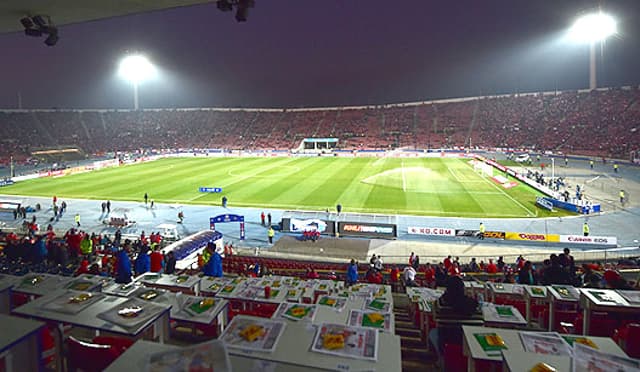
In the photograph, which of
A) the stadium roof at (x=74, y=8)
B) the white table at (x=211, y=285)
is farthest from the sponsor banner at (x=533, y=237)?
the stadium roof at (x=74, y=8)

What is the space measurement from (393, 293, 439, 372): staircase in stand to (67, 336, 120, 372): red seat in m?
3.35

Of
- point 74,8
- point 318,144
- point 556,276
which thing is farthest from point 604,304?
point 318,144

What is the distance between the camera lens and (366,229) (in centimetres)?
2208

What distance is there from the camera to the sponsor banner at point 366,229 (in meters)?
21.8

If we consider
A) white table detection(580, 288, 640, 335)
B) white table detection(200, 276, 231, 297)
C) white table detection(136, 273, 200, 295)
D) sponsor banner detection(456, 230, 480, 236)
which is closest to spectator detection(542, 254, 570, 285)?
white table detection(580, 288, 640, 335)

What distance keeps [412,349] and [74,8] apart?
11263 millimetres

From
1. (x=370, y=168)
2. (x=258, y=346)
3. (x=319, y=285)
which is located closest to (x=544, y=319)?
(x=319, y=285)

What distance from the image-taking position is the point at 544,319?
6383 millimetres

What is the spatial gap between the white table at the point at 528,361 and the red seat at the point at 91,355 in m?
3.22

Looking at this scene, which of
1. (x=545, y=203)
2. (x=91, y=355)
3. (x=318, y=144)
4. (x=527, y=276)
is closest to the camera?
(x=91, y=355)

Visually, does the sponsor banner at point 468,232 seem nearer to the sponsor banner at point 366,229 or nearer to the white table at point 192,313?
the sponsor banner at point 366,229

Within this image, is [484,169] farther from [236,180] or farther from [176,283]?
[176,283]

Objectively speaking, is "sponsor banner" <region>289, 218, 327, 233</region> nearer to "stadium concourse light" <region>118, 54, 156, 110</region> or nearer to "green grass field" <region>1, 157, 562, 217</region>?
"green grass field" <region>1, 157, 562, 217</region>

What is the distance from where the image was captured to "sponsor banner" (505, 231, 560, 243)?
2073cm
